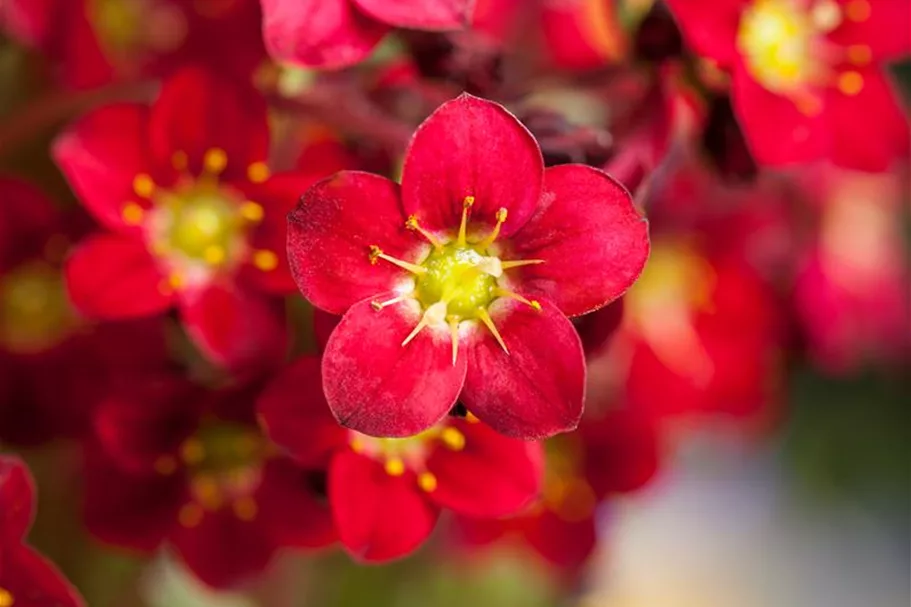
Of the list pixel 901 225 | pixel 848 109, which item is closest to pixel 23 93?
pixel 848 109

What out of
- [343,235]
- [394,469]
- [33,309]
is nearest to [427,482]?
[394,469]

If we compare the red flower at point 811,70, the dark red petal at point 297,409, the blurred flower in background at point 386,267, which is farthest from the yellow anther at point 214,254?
→ the red flower at point 811,70

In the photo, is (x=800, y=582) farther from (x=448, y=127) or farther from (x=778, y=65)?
(x=448, y=127)

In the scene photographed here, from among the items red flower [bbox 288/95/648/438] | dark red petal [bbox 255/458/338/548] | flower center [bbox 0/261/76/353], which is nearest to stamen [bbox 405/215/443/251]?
red flower [bbox 288/95/648/438]

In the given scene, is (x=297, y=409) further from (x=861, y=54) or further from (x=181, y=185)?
(x=861, y=54)

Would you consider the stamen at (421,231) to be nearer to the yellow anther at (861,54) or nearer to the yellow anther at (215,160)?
the yellow anther at (215,160)

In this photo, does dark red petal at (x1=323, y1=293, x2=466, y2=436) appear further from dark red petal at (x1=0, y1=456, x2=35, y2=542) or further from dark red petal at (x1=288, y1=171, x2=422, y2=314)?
dark red petal at (x1=0, y1=456, x2=35, y2=542)
